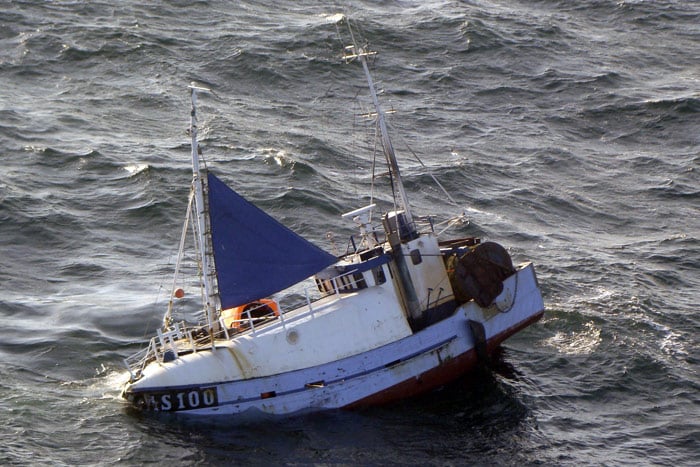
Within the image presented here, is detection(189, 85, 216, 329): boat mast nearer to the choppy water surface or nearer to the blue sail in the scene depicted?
the blue sail

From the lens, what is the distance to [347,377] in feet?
97.5

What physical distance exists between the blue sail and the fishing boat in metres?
0.03

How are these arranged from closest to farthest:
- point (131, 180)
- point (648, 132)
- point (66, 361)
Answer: point (66, 361), point (131, 180), point (648, 132)

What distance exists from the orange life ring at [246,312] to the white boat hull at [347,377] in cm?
184

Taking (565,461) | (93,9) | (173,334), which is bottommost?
(565,461)

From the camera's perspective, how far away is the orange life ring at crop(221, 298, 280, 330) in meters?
31.0

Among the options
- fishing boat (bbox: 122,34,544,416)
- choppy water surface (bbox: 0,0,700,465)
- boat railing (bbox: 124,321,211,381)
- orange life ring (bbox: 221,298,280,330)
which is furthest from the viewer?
orange life ring (bbox: 221,298,280,330)

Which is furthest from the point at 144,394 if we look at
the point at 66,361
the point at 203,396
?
the point at 66,361

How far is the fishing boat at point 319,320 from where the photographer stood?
1149 inches

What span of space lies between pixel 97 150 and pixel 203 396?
68.1ft

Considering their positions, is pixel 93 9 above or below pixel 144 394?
above

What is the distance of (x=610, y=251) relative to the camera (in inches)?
1646

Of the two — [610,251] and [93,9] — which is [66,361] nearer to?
[610,251]

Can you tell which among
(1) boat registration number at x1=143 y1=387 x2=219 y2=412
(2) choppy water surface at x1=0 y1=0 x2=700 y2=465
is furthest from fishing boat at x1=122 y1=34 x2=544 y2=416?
(2) choppy water surface at x1=0 y1=0 x2=700 y2=465
